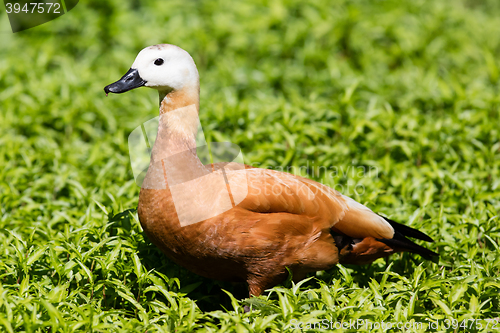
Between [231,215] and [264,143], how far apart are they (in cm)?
168

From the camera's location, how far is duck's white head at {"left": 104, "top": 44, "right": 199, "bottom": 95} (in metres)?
2.81

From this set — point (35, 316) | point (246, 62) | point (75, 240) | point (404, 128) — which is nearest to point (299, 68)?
point (246, 62)

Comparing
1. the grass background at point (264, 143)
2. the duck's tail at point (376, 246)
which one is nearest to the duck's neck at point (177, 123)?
the grass background at point (264, 143)

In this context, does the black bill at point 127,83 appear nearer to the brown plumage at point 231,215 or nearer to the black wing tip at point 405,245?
the brown plumage at point 231,215

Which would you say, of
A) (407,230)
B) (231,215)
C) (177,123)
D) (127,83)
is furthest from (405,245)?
(127,83)

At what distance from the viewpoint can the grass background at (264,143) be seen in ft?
8.98

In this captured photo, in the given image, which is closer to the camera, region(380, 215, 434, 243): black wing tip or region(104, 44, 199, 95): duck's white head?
region(104, 44, 199, 95): duck's white head

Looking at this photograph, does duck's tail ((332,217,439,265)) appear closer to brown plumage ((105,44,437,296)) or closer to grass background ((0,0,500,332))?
brown plumage ((105,44,437,296))

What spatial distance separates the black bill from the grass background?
85cm

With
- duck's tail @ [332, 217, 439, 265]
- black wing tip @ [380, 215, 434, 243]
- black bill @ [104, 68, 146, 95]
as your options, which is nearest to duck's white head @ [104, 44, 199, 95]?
black bill @ [104, 68, 146, 95]

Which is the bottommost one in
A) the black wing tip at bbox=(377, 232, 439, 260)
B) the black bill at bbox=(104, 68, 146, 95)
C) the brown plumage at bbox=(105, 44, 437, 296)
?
the black wing tip at bbox=(377, 232, 439, 260)

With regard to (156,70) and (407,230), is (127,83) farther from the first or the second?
(407,230)

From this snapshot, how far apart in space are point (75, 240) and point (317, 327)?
5.29ft

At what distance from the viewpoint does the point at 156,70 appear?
2.81 m
